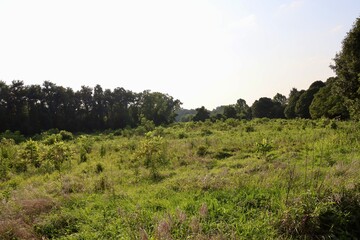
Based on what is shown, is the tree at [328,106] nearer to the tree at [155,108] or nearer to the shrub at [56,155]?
the shrub at [56,155]

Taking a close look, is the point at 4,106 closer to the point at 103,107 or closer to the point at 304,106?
the point at 103,107

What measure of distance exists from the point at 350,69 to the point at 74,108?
43246 millimetres

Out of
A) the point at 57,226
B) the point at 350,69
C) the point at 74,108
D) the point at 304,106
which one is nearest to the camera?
the point at 57,226

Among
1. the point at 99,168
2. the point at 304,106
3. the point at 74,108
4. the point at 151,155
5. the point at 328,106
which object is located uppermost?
the point at 74,108

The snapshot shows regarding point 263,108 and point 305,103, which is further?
point 263,108

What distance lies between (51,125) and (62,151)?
1357 inches

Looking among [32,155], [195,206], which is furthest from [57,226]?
[32,155]

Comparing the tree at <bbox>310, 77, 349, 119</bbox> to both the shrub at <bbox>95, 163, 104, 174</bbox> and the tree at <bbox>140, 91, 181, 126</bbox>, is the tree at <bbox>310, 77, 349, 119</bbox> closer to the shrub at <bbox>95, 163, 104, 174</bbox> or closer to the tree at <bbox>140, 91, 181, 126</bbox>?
the shrub at <bbox>95, 163, 104, 174</bbox>

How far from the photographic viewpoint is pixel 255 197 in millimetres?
6258

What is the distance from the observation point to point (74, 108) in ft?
163

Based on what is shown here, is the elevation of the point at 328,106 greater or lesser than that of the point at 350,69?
lesser

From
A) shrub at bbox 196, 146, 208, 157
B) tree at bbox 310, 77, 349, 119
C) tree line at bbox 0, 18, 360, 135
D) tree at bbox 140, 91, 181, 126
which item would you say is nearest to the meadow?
shrub at bbox 196, 146, 208, 157

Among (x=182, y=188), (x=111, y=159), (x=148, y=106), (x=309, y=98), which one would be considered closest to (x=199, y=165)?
(x=182, y=188)

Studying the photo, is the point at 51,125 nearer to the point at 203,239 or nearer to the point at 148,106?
the point at 148,106
